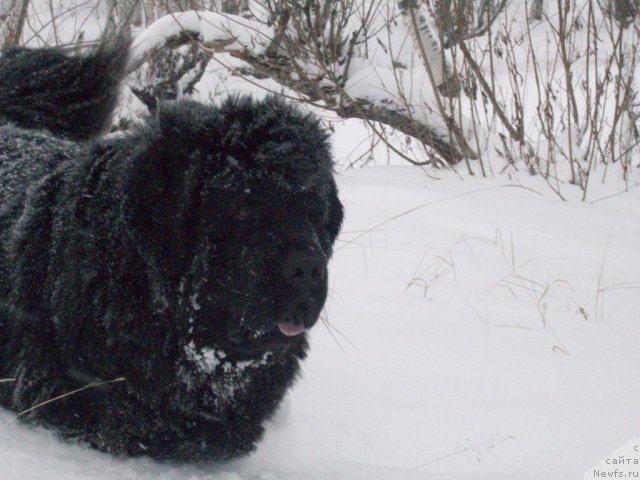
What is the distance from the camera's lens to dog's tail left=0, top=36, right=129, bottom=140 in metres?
3.49

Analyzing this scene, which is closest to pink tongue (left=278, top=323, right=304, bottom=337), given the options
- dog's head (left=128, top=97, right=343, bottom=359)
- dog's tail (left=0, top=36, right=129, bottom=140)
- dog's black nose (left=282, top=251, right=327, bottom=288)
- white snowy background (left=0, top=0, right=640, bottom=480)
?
dog's head (left=128, top=97, right=343, bottom=359)

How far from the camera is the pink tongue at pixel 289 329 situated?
2140 millimetres

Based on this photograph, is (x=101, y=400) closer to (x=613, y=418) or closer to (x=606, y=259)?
(x=613, y=418)

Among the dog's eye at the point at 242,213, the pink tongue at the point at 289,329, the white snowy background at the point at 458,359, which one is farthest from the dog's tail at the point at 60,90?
the pink tongue at the point at 289,329

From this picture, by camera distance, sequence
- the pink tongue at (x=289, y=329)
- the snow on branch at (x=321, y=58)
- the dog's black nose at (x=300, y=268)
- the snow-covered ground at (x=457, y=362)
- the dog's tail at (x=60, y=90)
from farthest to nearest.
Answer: the snow on branch at (x=321, y=58) → the dog's tail at (x=60, y=90) → the snow-covered ground at (x=457, y=362) → the pink tongue at (x=289, y=329) → the dog's black nose at (x=300, y=268)

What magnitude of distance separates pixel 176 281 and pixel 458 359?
56.0 inches

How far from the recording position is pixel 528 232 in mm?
4938

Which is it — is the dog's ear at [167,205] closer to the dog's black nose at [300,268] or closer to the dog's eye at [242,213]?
the dog's eye at [242,213]

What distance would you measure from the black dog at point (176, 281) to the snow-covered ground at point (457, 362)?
0.14 metres

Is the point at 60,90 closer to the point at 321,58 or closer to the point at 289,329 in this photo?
the point at 289,329

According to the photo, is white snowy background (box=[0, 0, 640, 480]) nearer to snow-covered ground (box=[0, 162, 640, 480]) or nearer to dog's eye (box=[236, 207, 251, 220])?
snow-covered ground (box=[0, 162, 640, 480])

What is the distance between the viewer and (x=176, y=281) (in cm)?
219

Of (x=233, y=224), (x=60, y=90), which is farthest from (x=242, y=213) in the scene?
(x=60, y=90)

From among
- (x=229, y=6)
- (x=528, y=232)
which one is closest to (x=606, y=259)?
(x=528, y=232)
